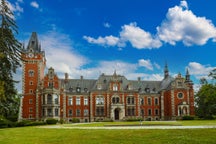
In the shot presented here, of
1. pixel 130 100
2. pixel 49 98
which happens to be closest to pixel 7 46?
pixel 49 98

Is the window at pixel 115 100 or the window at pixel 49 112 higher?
the window at pixel 115 100

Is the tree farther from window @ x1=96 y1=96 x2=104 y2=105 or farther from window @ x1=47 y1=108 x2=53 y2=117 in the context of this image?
window @ x1=96 y1=96 x2=104 y2=105

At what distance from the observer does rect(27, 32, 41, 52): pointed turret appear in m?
Answer: 60.6

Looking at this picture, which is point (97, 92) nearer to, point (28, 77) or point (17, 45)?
point (28, 77)

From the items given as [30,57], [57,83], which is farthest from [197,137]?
[30,57]

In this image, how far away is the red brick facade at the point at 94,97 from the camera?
57.8 m

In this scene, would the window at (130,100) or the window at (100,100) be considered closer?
the window at (100,100)

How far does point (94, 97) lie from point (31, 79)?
14.6 metres

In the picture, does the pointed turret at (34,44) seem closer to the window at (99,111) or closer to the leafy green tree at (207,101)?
the window at (99,111)

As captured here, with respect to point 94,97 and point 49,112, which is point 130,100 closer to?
point 94,97

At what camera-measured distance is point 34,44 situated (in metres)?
61.4

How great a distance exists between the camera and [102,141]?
15.3m

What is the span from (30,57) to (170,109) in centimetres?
3416

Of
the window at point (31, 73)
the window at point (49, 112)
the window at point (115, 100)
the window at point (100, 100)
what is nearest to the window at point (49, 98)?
the window at point (49, 112)
